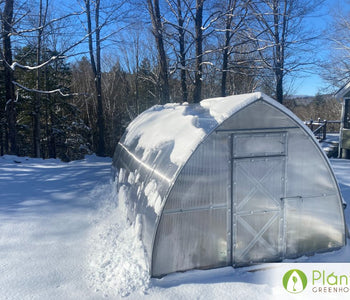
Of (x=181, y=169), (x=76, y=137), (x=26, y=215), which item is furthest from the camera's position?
(x=76, y=137)

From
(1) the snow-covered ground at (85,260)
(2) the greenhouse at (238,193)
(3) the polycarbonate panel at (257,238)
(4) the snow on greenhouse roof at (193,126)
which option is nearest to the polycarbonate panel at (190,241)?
(2) the greenhouse at (238,193)

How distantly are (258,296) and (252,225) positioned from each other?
3.27 feet

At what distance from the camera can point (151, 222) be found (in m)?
3.65

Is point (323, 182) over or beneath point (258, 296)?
A: over

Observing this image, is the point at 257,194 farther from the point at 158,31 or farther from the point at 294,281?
the point at 158,31

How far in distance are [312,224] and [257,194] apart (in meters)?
1.10

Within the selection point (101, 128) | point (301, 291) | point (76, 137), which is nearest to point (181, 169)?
point (301, 291)

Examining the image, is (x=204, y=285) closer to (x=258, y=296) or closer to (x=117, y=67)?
(x=258, y=296)

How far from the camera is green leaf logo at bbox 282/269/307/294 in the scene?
3.40 metres

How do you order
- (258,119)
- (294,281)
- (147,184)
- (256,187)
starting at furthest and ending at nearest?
(147,184) → (256,187) → (258,119) → (294,281)

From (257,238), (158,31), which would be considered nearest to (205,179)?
(257,238)

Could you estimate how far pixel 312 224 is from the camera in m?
4.15

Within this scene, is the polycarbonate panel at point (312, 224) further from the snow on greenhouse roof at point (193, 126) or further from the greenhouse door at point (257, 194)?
the snow on greenhouse roof at point (193, 126)

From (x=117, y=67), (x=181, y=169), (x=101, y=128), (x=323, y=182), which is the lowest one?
(x=323, y=182)
